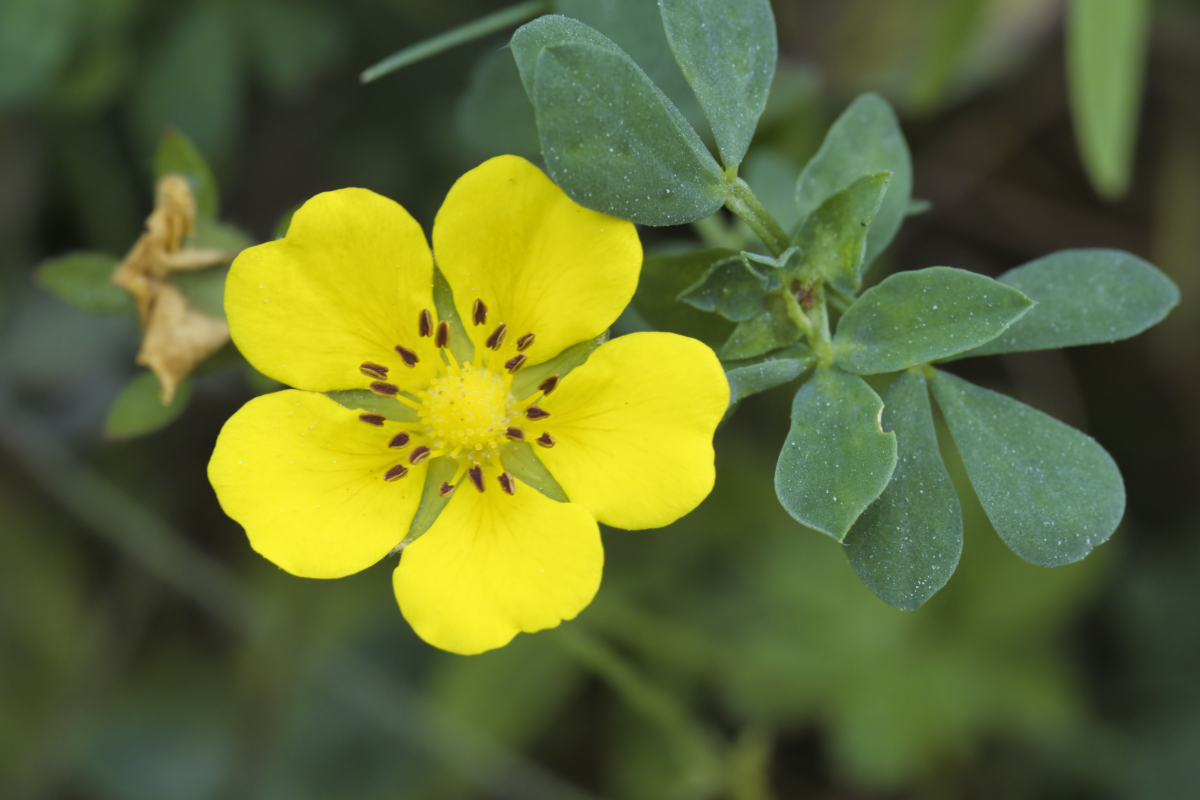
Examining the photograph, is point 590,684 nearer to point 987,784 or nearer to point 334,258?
point 987,784

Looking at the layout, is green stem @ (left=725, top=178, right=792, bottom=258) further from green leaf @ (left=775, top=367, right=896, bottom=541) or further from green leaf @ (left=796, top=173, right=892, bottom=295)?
green leaf @ (left=775, top=367, right=896, bottom=541)

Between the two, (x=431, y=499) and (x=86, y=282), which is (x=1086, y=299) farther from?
(x=86, y=282)

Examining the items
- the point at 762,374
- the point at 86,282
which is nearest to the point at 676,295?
the point at 762,374

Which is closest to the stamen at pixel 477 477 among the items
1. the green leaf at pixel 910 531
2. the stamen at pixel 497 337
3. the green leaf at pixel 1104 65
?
the stamen at pixel 497 337

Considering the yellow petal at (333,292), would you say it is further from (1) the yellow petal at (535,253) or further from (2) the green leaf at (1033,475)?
(2) the green leaf at (1033,475)

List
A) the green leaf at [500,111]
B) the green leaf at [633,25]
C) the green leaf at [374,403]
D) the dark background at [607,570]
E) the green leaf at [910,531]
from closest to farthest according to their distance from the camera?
the green leaf at [910,531]
the green leaf at [374,403]
the green leaf at [633,25]
the green leaf at [500,111]
the dark background at [607,570]

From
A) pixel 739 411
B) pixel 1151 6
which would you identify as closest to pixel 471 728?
pixel 739 411
